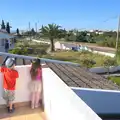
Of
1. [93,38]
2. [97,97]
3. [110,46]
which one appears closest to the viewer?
[97,97]

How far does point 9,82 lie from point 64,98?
1834 mm

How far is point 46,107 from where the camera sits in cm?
505

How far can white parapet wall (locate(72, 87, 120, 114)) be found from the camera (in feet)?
19.9

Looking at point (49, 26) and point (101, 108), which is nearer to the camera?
point (101, 108)

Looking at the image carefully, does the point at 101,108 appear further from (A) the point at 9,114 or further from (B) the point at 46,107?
(A) the point at 9,114

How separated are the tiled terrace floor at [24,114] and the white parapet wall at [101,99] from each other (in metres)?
1.19

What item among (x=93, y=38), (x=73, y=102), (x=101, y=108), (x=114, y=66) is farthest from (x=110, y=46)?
(x=73, y=102)

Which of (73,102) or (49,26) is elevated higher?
(49,26)

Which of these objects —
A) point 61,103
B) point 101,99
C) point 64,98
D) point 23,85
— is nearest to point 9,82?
point 23,85

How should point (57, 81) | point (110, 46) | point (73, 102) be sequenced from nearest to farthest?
point (73, 102)
point (57, 81)
point (110, 46)

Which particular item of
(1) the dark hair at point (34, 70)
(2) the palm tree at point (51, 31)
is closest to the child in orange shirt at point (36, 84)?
(1) the dark hair at point (34, 70)

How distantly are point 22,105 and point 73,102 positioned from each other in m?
2.60

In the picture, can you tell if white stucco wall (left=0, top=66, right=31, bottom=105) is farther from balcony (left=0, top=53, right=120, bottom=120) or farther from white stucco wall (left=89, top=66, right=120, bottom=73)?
white stucco wall (left=89, top=66, right=120, bottom=73)

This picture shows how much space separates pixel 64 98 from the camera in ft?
12.1
